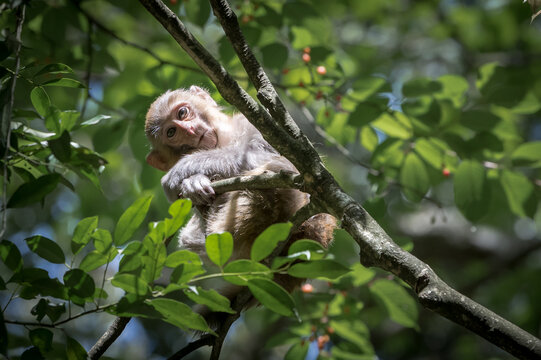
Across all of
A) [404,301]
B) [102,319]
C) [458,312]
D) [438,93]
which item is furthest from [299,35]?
[102,319]

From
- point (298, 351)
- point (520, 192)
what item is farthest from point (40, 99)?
point (520, 192)

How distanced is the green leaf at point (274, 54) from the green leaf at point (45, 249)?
2.20m

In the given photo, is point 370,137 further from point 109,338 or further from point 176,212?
point 109,338

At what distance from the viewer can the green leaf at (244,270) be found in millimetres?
2023

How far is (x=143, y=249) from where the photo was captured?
84.4 inches

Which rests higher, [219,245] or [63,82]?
[63,82]

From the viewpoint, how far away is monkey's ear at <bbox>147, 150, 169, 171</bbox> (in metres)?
4.03

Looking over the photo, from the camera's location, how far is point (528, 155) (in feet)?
12.3

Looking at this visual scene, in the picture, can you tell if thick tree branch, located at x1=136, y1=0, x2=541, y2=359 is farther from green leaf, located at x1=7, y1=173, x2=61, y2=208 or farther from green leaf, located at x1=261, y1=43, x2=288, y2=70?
green leaf, located at x1=261, y1=43, x2=288, y2=70

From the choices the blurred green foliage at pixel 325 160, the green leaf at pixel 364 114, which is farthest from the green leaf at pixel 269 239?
the green leaf at pixel 364 114

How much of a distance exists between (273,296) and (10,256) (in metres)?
1.05

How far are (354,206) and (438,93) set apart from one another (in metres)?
1.97

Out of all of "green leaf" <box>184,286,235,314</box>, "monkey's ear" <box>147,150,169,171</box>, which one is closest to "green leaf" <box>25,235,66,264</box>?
"green leaf" <box>184,286,235,314</box>

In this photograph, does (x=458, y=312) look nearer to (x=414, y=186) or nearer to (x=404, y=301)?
(x=404, y=301)
